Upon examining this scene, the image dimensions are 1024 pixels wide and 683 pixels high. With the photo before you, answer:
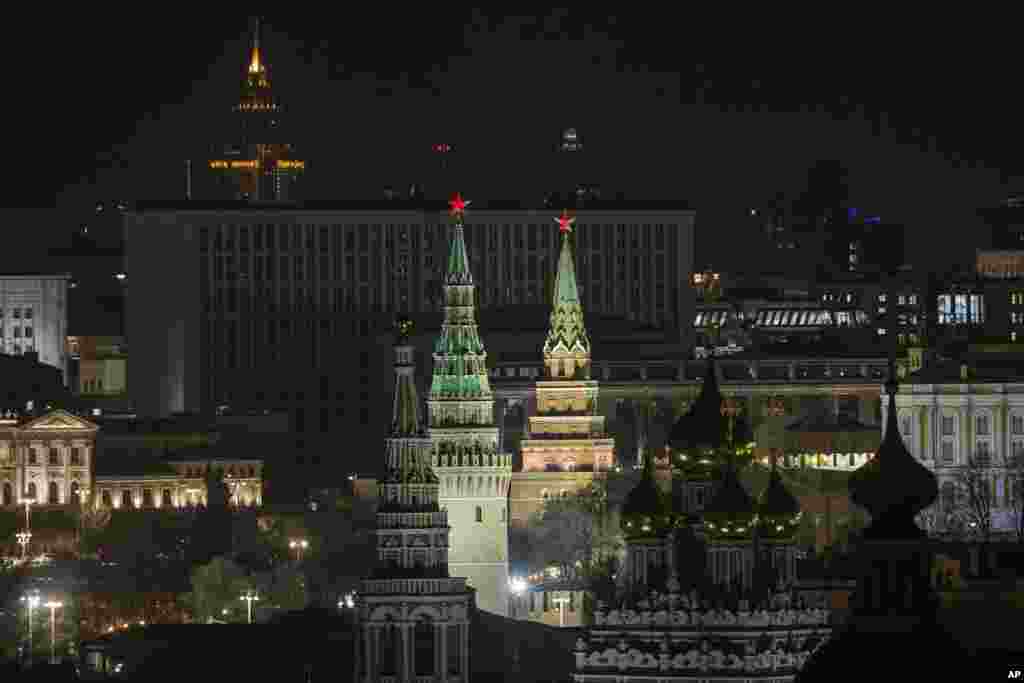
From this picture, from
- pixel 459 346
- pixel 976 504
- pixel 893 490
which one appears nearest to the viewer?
pixel 893 490

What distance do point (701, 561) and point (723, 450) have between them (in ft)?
13.2

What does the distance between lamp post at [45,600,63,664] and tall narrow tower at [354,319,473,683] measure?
9760mm

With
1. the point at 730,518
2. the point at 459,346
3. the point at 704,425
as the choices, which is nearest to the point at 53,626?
the point at 459,346

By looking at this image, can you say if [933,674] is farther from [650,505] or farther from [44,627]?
[44,627]

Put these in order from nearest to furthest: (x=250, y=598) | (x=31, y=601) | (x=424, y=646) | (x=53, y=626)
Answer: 1. (x=424, y=646)
2. (x=53, y=626)
3. (x=31, y=601)
4. (x=250, y=598)

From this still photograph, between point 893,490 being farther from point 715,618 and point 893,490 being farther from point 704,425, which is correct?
point 704,425

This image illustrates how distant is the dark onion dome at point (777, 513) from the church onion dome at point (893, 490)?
30.1 meters

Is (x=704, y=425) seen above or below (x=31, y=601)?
above

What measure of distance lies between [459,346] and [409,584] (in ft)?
156

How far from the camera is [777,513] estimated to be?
3792 inches

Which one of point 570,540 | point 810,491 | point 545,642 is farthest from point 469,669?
point 810,491

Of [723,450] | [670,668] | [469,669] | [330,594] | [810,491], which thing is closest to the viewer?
[670,668]

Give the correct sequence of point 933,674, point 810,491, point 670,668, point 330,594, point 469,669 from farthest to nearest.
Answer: point 810,491 < point 330,594 < point 469,669 < point 670,668 < point 933,674

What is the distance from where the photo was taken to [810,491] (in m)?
189
